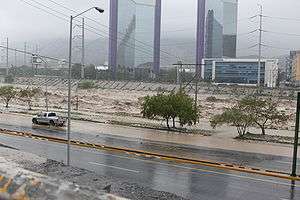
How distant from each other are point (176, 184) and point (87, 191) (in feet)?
36.9

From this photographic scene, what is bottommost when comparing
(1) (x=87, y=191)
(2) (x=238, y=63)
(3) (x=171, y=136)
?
(3) (x=171, y=136)

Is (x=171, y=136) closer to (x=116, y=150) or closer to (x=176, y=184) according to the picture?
(x=116, y=150)

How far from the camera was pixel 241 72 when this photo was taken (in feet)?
609

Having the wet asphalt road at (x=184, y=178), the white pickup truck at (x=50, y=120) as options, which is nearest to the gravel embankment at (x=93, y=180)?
the wet asphalt road at (x=184, y=178)

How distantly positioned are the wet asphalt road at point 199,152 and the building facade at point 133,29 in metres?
71.4

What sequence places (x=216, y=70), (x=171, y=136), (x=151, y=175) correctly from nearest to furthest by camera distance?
(x=151, y=175), (x=171, y=136), (x=216, y=70)

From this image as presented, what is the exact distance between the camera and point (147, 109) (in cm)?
4612

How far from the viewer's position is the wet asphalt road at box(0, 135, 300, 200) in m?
18.0

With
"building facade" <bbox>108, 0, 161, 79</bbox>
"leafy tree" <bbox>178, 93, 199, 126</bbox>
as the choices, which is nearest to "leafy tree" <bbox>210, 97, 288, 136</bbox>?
"leafy tree" <bbox>178, 93, 199, 126</bbox>

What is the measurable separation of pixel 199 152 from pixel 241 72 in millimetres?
160105

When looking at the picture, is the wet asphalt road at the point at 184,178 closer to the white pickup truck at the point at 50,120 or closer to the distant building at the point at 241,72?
the white pickup truck at the point at 50,120

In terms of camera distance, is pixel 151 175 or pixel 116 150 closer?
pixel 151 175

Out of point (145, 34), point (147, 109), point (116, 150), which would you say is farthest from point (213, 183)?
point (145, 34)

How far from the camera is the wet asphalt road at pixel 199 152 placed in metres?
26.7
